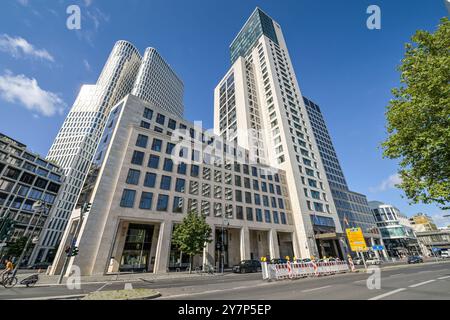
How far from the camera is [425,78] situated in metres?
12.9

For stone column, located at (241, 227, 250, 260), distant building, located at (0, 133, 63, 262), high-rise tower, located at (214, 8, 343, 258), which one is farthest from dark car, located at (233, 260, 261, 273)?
distant building, located at (0, 133, 63, 262)

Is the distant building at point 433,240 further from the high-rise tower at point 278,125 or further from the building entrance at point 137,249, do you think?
the building entrance at point 137,249

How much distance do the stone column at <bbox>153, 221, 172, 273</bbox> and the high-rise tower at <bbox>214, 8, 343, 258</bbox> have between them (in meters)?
29.2

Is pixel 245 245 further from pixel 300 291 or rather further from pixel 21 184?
pixel 21 184

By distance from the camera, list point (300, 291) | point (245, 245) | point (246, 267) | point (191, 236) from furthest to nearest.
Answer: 1. point (245, 245)
2. point (246, 267)
3. point (191, 236)
4. point (300, 291)

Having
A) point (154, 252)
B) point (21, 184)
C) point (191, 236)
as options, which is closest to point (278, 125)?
point (191, 236)

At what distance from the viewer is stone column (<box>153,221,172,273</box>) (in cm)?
2617

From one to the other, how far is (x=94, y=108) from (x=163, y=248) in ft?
344

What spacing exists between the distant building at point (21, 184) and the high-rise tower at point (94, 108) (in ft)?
36.0

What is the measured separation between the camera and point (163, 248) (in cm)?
2741

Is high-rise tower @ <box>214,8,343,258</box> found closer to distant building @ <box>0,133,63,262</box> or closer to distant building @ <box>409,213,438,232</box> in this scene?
distant building @ <box>0,133,63,262</box>

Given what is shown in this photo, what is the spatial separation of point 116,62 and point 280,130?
116077 millimetres
